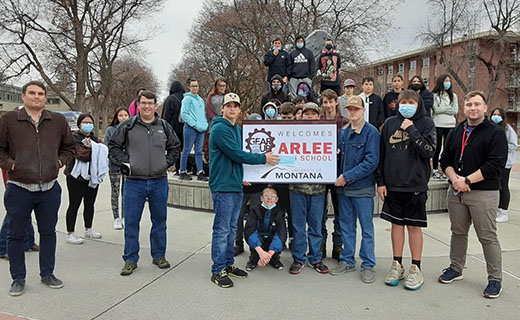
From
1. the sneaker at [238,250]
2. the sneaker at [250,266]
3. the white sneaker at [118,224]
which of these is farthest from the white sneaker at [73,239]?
the sneaker at [250,266]

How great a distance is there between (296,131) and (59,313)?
2.90 metres

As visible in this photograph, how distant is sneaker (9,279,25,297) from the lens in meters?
3.64

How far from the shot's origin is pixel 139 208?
14.2ft

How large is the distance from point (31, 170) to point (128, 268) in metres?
1.43

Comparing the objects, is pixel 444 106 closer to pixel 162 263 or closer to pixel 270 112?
pixel 270 112

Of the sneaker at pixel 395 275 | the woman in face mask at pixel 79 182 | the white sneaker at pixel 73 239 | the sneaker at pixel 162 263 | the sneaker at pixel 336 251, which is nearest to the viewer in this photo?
the sneaker at pixel 395 275

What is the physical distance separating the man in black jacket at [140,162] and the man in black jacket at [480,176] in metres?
3.07

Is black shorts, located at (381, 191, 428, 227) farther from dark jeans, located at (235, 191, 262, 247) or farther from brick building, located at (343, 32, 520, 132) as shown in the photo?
brick building, located at (343, 32, 520, 132)

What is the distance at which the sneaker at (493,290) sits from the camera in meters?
3.64

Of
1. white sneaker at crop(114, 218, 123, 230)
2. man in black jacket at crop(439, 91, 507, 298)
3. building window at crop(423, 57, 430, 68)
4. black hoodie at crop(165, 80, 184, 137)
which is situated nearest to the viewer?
man in black jacket at crop(439, 91, 507, 298)

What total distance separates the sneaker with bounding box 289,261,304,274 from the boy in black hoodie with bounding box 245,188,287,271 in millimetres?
165

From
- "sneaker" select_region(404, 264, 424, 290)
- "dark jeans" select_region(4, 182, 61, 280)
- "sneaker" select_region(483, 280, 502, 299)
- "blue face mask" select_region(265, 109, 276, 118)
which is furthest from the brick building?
"dark jeans" select_region(4, 182, 61, 280)

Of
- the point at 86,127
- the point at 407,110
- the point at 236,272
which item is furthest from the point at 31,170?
the point at 407,110

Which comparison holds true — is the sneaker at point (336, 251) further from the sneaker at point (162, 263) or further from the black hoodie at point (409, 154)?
the sneaker at point (162, 263)
